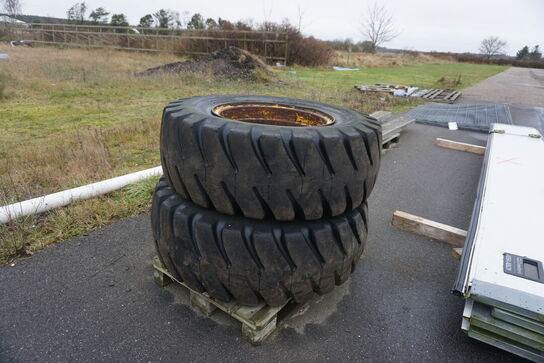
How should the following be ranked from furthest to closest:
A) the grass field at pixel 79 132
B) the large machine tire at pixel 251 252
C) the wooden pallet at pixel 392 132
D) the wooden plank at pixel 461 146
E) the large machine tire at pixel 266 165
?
the wooden plank at pixel 461 146
the wooden pallet at pixel 392 132
the grass field at pixel 79 132
the large machine tire at pixel 251 252
the large machine tire at pixel 266 165

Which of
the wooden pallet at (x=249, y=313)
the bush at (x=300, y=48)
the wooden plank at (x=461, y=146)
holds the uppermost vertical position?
the bush at (x=300, y=48)

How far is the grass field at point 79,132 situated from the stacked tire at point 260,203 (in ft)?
4.80

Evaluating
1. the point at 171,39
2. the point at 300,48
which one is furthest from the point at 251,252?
the point at 171,39

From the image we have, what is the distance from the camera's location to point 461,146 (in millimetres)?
6000

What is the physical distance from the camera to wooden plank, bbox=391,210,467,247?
2.97 meters

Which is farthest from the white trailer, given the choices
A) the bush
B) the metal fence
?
the bush

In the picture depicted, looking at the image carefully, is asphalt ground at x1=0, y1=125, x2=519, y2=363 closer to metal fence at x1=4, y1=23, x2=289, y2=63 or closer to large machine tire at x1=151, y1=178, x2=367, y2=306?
large machine tire at x1=151, y1=178, x2=367, y2=306

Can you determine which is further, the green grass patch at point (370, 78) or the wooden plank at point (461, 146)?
the green grass patch at point (370, 78)

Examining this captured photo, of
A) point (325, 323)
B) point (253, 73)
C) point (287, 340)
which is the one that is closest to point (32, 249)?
point (287, 340)

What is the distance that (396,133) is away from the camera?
19.3 ft

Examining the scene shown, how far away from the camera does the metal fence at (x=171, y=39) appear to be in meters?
23.6

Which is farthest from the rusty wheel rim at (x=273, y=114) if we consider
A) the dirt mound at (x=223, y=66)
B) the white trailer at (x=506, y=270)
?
the dirt mound at (x=223, y=66)

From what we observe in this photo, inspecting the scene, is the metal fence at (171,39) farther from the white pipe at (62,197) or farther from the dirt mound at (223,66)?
the white pipe at (62,197)

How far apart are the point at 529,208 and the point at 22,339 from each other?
12.4 feet
